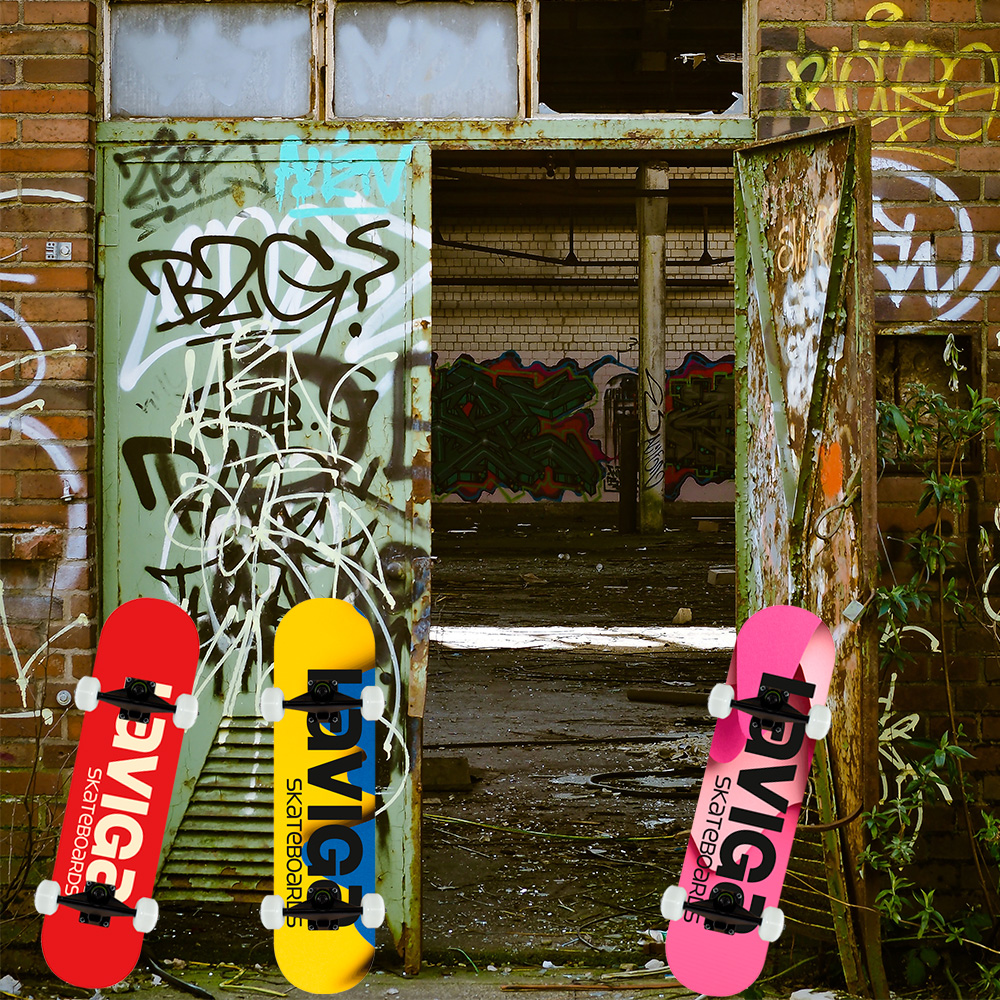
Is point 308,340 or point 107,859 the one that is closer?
point 107,859

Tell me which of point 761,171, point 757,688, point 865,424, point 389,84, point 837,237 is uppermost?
point 389,84

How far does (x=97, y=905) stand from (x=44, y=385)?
4.51 ft

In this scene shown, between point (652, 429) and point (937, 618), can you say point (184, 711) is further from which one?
point (652, 429)

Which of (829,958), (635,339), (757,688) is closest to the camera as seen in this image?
(757,688)

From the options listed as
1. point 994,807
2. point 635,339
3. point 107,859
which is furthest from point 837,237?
point 635,339

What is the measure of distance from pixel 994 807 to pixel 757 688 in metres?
1.08

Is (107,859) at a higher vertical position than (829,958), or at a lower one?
higher

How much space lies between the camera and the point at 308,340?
305 cm

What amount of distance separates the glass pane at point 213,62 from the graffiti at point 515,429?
1538cm

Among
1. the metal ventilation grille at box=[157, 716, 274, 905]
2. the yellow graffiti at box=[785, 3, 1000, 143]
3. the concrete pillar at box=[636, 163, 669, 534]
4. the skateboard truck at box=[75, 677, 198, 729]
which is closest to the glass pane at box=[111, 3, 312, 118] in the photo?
the yellow graffiti at box=[785, 3, 1000, 143]

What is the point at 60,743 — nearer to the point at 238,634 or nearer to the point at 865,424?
the point at 238,634

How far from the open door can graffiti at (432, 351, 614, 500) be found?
51.0 feet

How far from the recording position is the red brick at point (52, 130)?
299 centimetres

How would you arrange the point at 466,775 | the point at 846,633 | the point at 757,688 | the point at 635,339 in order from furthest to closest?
1. the point at 635,339
2. the point at 466,775
3. the point at 846,633
4. the point at 757,688
